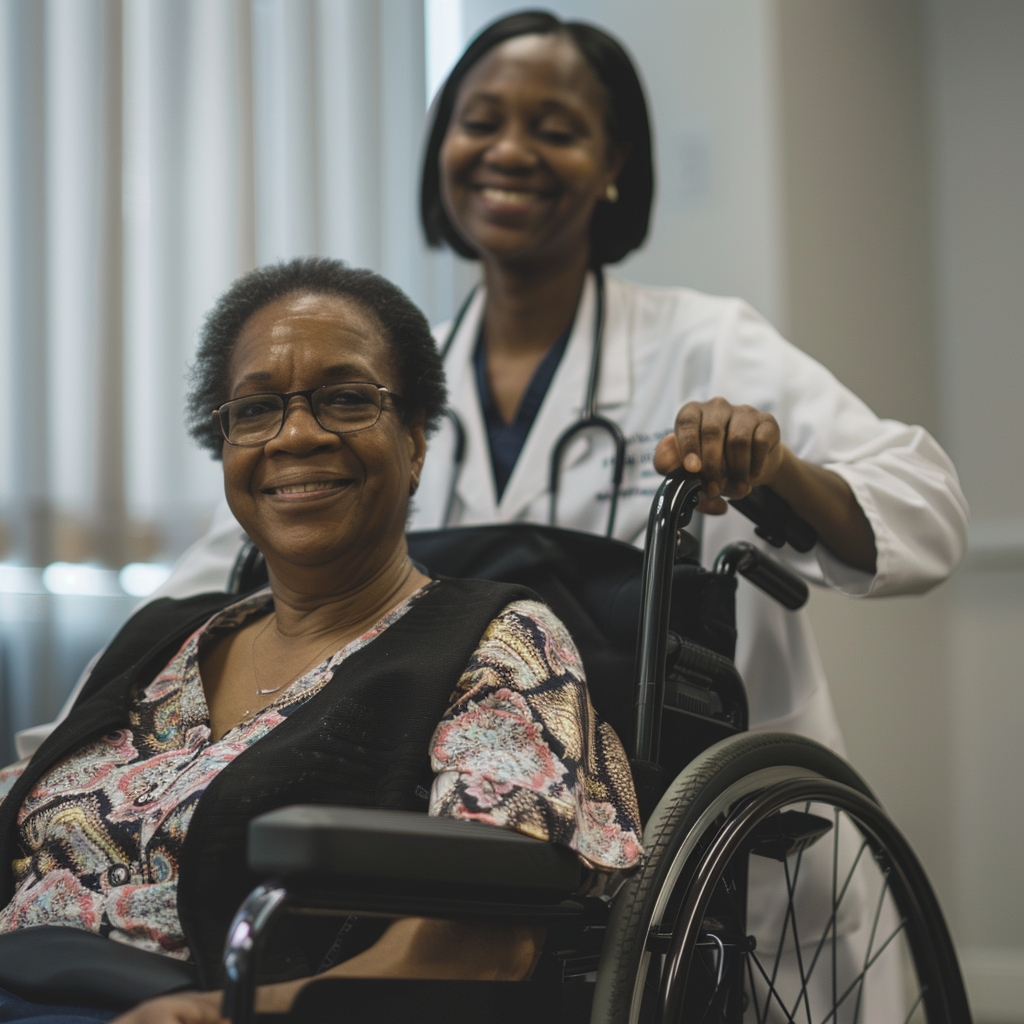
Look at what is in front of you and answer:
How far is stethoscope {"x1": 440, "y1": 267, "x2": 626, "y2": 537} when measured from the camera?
5.07 feet

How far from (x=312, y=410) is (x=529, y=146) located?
0.79m

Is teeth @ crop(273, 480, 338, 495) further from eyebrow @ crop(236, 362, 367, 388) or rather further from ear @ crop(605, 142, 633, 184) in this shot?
ear @ crop(605, 142, 633, 184)

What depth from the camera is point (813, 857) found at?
1360mm

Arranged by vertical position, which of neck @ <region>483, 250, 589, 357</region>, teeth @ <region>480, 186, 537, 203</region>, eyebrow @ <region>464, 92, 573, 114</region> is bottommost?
neck @ <region>483, 250, 589, 357</region>

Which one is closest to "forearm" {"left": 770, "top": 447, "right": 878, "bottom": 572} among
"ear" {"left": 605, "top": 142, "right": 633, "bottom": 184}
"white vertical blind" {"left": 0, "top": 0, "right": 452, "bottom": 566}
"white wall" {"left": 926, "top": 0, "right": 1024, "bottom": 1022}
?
"ear" {"left": 605, "top": 142, "right": 633, "bottom": 184}

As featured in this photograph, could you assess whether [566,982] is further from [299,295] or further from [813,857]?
[299,295]

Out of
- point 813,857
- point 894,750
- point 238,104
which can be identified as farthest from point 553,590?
point 894,750

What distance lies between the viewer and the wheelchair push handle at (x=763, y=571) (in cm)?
119

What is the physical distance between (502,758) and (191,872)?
254mm

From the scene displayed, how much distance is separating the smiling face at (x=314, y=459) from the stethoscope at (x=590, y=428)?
379mm

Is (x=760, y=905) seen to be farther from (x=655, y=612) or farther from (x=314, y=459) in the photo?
(x=314, y=459)

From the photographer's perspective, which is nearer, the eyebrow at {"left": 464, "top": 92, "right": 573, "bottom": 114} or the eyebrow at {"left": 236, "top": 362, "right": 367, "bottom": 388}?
the eyebrow at {"left": 236, "top": 362, "right": 367, "bottom": 388}

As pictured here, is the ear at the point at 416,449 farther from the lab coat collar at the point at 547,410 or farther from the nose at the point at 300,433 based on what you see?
the lab coat collar at the point at 547,410

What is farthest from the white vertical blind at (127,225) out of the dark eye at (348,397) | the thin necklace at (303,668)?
the dark eye at (348,397)
